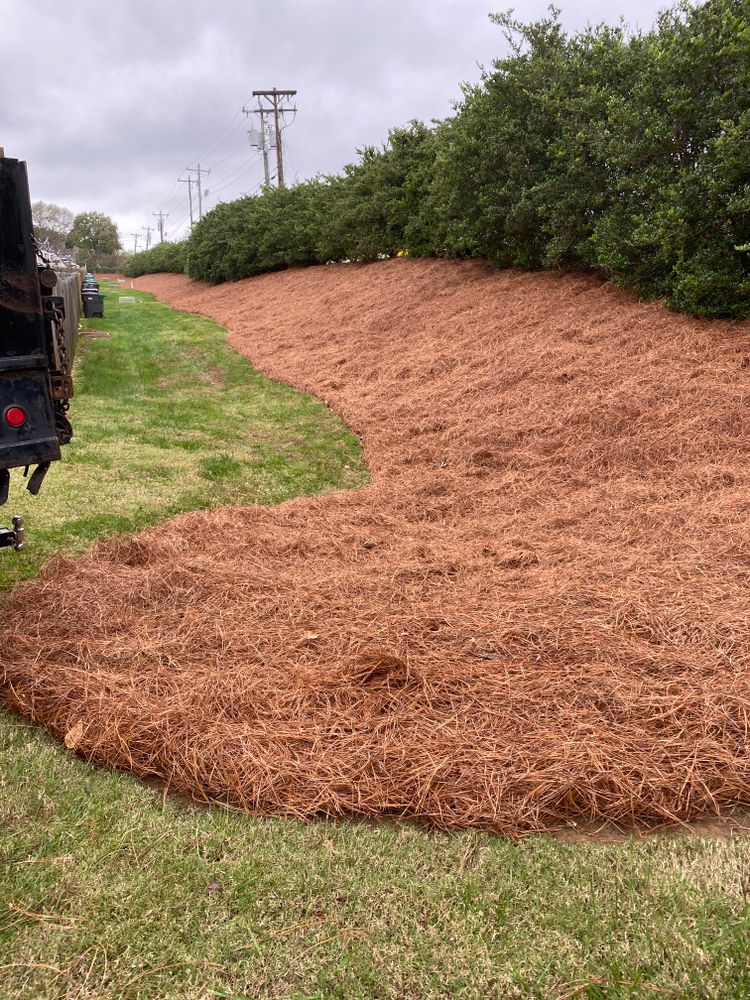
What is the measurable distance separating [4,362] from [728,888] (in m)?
3.61

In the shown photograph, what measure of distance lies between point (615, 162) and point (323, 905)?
9388 millimetres

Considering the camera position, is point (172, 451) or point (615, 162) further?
point (615, 162)

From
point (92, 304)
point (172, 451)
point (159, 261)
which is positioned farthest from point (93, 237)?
point (172, 451)

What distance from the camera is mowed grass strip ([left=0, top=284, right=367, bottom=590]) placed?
6016 millimetres

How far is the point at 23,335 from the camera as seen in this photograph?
3314mm

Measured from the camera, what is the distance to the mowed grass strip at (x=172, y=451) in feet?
19.7

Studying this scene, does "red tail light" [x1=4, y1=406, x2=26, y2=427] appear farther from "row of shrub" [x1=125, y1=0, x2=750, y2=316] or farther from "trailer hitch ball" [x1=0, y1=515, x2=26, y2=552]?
"row of shrub" [x1=125, y1=0, x2=750, y2=316]

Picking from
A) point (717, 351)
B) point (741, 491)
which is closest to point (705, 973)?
point (741, 491)

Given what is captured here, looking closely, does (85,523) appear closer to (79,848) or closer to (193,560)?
(193,560)

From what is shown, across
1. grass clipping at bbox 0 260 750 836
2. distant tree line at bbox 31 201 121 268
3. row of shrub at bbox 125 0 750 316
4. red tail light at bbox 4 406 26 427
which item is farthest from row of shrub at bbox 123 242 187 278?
red tail light at bbox 4 406 26 427

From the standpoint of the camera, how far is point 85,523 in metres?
5.83

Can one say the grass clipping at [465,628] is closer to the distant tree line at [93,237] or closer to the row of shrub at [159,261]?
the row of shrub at [159,261]

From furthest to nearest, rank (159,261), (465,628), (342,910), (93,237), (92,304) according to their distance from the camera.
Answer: (93,237)
(159,261)
(92,304)
(465,628)
(342,910)

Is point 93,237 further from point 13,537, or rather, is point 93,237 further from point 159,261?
point 13,537
